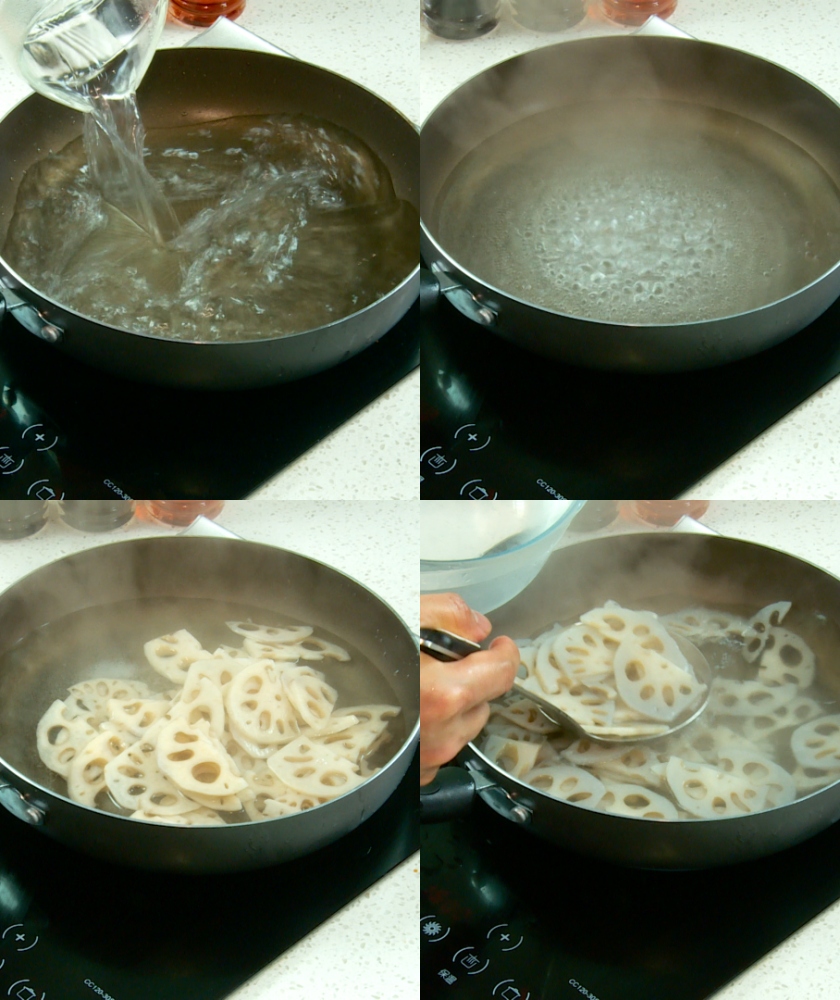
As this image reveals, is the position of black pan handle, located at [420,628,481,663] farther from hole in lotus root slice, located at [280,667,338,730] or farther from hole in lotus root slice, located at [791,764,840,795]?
hole in lotus root slice, located at [791,764,840,795]

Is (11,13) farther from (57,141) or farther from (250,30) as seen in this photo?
(250,30)

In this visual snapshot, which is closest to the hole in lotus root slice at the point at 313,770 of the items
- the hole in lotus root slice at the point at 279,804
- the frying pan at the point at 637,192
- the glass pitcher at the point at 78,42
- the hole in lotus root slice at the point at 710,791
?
the hole in lotus root slice at the point at 279,804

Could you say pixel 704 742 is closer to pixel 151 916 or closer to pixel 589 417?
pixel 589 417

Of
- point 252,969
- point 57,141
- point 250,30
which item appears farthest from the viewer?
point 250,30

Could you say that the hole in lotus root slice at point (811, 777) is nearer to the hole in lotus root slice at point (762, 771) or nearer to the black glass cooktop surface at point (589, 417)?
the hole in lotus root slice at point (762, 771)

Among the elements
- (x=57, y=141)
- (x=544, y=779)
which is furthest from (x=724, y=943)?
(x=57, y=141)

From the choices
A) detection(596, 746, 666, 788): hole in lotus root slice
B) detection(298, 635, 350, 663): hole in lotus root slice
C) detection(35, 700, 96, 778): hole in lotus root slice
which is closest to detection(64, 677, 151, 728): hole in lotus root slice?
detection(35, 700, 96, 778): hole in lotus root slice

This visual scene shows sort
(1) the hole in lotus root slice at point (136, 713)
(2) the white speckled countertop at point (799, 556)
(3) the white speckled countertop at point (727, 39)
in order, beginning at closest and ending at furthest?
(2) the white speckled countertop at point (799, 556) < (1) the hole in lotus root slice at point (136, 713) < (3) the white speckled countertop at point (727, 39)
